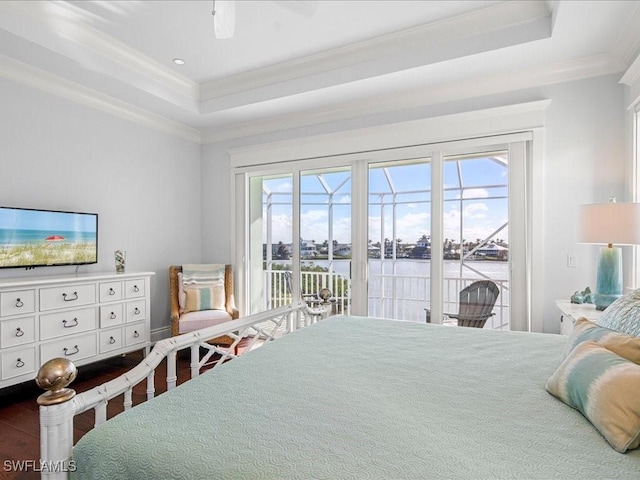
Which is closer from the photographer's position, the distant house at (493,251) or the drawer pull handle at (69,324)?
the drawer pull handle at (69,324)

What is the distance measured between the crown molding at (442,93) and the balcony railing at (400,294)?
168 centimetres

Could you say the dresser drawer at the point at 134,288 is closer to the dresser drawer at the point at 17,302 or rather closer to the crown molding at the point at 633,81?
the dresser drawer at the point at 17,302

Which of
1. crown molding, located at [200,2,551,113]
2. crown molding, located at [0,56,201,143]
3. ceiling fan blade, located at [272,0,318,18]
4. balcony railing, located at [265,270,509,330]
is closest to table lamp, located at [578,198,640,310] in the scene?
balcony railing, located at [265,270,509,330]

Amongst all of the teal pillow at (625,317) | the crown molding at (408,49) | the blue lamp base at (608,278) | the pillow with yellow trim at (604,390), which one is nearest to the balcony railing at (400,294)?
the blue lamp base at (608,278)

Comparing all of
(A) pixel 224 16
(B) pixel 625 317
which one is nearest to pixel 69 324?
(A) pixel 224 16

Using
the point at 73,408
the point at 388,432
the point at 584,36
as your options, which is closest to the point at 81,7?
the point at 73,408

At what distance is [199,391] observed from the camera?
1.25m

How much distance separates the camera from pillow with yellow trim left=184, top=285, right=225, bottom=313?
3.97 metres

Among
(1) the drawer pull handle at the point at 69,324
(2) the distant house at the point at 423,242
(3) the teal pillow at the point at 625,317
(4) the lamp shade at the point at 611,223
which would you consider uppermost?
(4) the lamp shade at the point at 611,223

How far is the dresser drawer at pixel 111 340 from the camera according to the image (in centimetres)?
318

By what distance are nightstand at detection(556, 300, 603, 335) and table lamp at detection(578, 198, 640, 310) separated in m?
0.09

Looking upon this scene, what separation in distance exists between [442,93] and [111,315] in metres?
3.63

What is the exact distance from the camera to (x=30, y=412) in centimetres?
257

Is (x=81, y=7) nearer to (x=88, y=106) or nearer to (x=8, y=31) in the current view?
(x=8, y=31)
